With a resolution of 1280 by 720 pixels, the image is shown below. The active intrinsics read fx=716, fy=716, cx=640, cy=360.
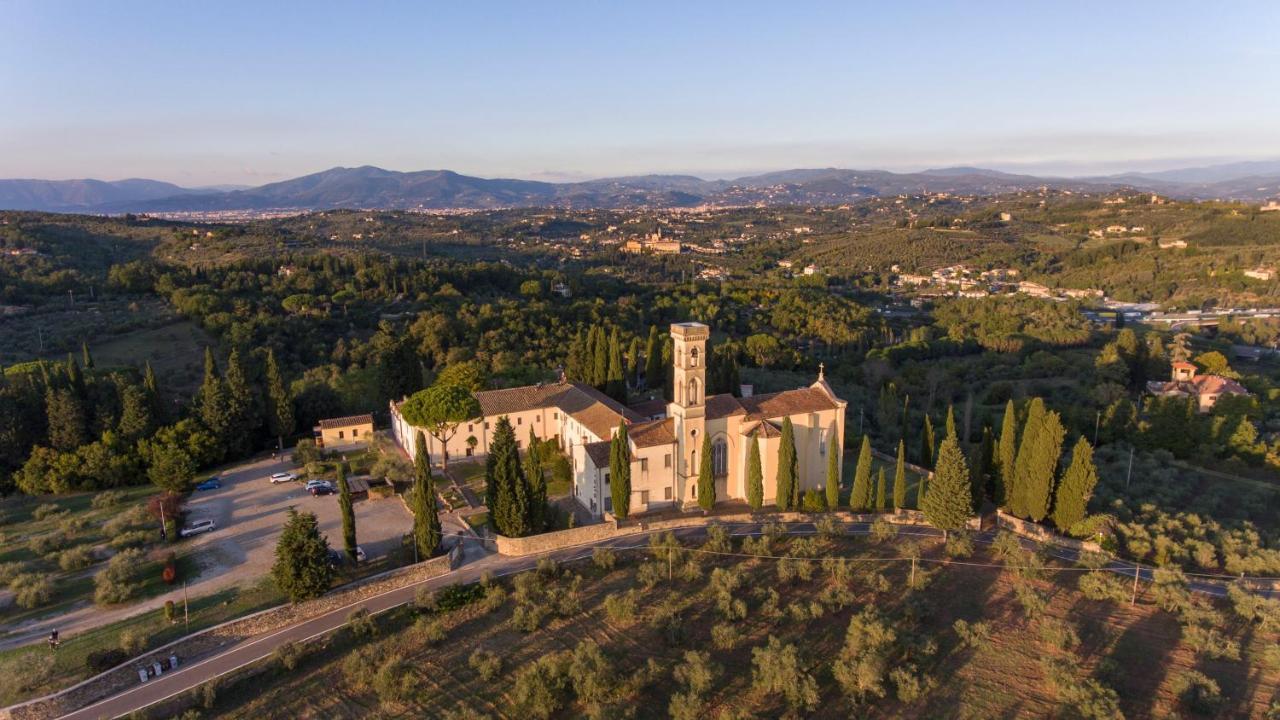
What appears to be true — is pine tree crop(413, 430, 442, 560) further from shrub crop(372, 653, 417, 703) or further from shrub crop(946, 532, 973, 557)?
shrub crop(946, 532, 973, 557)

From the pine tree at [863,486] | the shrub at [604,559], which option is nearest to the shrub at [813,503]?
the pine tree at [863,486]

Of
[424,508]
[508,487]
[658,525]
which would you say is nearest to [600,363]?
[658,525]

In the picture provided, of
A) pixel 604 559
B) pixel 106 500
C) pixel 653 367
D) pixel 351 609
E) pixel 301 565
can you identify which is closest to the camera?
pixel 301 565

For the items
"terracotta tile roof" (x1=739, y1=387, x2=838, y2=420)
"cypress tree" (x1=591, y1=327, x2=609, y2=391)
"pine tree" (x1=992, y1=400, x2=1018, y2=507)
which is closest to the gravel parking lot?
"terracotta tile roof" (x1=739, y1=387, x2=838, y2=420)

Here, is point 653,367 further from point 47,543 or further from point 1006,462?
point 47,543

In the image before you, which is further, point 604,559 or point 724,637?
point 604,559

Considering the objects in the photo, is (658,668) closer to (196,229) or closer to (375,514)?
(375,514)

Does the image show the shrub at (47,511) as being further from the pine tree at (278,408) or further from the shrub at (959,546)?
the shrub at (959,546)

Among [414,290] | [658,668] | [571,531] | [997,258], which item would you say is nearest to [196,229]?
[414,290]
